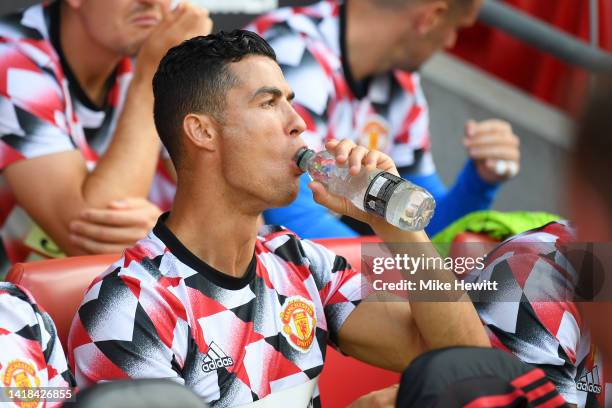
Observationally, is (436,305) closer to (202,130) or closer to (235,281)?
(235,281)

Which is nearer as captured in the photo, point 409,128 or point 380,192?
point 380,192

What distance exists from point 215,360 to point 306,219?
97cm

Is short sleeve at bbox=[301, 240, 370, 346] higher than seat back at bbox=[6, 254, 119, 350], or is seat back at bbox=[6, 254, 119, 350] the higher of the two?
short sleeve at bbox=[301, 240, 370, 346]

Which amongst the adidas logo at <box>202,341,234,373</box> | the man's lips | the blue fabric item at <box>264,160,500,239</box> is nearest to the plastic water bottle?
the adidas logo at <box>202,341,234,373</box>

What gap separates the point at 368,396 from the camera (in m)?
1.91

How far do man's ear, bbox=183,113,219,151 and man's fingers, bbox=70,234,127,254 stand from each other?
560 millimetres

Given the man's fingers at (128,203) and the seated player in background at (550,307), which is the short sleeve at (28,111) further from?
the seated player in background at (550,307)

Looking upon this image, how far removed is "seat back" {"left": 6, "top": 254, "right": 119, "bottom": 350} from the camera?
187cm

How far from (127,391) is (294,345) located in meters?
0.78

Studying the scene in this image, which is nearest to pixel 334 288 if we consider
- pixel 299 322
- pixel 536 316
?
pixel 299 322

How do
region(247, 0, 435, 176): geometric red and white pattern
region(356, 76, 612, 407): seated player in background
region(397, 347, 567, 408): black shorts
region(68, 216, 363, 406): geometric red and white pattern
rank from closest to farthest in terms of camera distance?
1. region(397, 347, 567, 408): black shorts
2. region(68, 216, 363, 406): geometric red and white pattern
3. region(356, 76, 612, 407): seated player in background
4. region(247, 0, 435, 176): geometric red and white pattern

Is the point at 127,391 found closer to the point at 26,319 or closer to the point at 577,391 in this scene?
the point at 26,319

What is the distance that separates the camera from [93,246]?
7.70 ft

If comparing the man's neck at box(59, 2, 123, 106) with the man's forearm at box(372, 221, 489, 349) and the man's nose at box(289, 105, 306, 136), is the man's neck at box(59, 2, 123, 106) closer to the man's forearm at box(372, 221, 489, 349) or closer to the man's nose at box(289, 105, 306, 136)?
the man's nose at box(289, 105, 306, 136)
